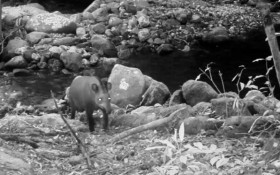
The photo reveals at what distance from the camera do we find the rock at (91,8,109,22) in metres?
18.4

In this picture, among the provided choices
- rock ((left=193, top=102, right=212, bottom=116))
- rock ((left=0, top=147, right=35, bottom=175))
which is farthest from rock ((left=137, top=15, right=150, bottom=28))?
rock ((left=0, top=147, right=35, bottom=175))

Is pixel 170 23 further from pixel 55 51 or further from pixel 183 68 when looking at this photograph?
pixel 55 51

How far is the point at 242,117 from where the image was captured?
5.75m

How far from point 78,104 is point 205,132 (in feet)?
10.6

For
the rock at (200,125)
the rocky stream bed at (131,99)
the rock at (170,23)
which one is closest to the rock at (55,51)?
the rocky stream bed at (131,99)

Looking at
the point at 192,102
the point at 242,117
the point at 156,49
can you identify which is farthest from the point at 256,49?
the point at 242,117

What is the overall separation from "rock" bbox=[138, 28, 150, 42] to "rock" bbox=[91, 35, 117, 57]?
3.39ft

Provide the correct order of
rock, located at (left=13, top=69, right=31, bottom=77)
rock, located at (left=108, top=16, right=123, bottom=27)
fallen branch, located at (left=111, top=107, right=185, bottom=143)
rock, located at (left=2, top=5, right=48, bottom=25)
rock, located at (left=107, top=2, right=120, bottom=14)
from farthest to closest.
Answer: rock, located at (left=107, top=2, right=120, bottom=14) < rock, located at (left=108, top=16, right=123, bottom=27) < rock, located at (left=2, top=5, right=48, bottom=25) < rock, located at (left=13, top=69, right=31, bottom=77) < fallen branch, located at (left=111, top=107, right=185, bottom=143)

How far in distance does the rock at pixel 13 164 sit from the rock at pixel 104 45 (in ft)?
36.0

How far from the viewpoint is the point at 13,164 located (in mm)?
4926

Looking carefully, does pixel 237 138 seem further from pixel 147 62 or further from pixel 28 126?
pixel 147 62

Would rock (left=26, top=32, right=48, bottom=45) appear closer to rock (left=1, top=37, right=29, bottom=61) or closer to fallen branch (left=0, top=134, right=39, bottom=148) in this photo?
rock (left=1, top=37, right=29, bottom=61)

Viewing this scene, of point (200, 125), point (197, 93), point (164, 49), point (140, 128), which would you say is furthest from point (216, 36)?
point (140, 128)

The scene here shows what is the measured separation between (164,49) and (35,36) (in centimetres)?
398
